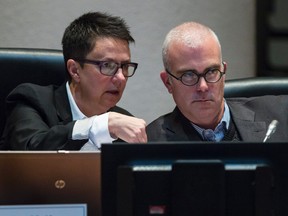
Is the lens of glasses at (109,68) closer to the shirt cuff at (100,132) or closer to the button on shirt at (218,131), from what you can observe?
the button on shirt at (218,131)

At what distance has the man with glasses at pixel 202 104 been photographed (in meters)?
1.79

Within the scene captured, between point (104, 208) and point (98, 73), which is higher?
point (98, 73)

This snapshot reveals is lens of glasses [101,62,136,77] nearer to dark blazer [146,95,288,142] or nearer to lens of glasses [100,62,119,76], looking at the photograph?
lens of glasses [100,62,119,76]

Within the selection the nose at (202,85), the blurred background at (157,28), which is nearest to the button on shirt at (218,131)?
the nose at (202,85)

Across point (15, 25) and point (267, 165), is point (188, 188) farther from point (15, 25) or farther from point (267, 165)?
point (15, 25)

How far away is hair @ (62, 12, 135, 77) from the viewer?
219 centimetres

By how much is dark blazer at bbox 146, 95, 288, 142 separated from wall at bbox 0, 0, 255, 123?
1.10m

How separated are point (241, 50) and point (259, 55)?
0.11m

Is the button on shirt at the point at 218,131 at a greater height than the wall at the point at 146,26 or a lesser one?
lesser

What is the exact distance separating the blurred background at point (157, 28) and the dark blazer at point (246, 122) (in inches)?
41.3

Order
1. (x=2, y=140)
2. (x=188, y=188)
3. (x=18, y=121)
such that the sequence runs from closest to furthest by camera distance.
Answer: (x=188, y=188)
(x=18, y=121)
(x=2, y=140)

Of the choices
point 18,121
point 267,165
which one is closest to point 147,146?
point 267,165

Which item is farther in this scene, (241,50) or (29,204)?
(241,50)

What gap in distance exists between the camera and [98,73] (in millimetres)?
2115
